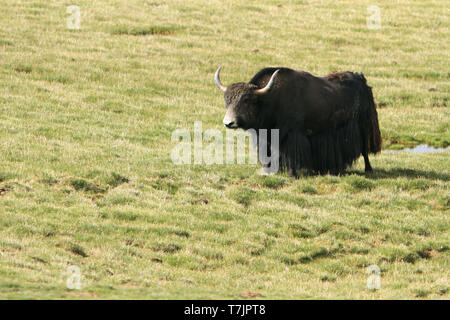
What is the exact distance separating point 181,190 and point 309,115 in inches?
130

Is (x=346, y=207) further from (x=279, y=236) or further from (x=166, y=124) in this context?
(x=166, y=124)

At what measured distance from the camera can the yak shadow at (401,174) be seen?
55.0 ft

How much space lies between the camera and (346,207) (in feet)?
48.4

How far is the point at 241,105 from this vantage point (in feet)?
51.1

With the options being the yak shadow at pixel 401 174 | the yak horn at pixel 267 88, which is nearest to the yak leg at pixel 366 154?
the yak shadow at pixel 401 174
